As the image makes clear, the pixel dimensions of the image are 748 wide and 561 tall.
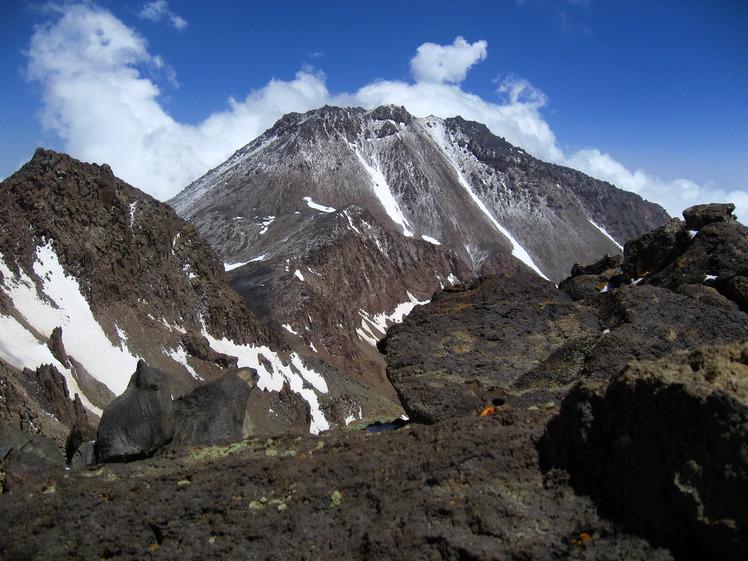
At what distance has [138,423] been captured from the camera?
1155cm

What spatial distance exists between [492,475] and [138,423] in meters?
7.51

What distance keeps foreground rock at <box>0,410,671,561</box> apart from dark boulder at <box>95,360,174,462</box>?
8.78ft

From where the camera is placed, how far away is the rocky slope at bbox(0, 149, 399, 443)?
106 ft

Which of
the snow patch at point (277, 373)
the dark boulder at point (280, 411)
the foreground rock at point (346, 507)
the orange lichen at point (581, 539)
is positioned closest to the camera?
the orange lichen at point (581, 539)

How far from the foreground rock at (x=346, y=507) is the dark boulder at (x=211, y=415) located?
Answer: 153 inches

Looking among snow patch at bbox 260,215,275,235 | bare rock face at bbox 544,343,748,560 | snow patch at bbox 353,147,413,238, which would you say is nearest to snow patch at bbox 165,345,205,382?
bare rock face at bbox 544,343,748,560

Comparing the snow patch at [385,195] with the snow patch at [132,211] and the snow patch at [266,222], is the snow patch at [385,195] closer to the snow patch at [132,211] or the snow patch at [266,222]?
the snow patch at [266,222]

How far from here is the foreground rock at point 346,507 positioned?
5547 mm

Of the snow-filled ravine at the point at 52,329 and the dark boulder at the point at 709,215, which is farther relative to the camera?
the snow-filled ravine at the point at 52,329

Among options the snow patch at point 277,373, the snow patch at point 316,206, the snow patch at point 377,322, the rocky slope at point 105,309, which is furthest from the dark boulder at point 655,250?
the snow patch at point 316,206

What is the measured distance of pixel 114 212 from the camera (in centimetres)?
4781

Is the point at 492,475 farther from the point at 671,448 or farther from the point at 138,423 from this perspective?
the point at 138,423

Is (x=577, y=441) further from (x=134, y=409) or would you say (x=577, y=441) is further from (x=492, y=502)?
(x=134, y=409)

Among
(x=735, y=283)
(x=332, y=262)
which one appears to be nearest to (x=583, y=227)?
(x=332, y=262)
